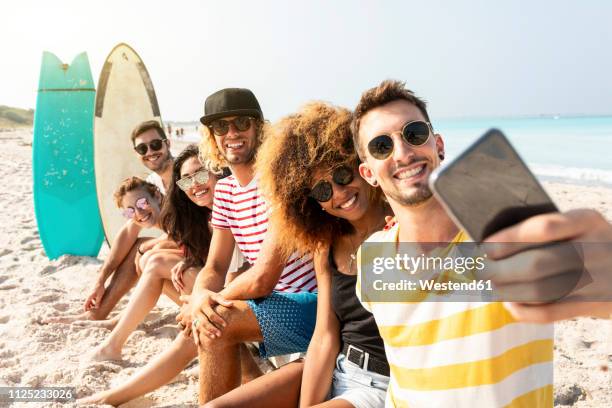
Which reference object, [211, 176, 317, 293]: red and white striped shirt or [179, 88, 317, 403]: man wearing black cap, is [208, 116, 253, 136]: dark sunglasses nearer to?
[179, 88, 317, 403]: man wearing black cap

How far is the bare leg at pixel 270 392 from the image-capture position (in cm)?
193

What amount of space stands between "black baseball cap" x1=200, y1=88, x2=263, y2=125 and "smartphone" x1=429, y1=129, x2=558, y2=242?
6.86ft

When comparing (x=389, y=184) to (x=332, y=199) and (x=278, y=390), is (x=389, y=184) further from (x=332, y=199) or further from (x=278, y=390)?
(x=278, y=390)

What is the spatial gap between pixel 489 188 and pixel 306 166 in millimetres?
1196

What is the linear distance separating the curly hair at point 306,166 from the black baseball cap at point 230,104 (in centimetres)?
76

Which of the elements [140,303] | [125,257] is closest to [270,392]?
[140,303]

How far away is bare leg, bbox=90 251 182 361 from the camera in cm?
300

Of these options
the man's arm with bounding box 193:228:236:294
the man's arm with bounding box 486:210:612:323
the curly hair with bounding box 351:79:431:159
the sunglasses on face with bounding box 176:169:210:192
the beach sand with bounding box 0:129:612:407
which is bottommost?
the beach sand with bounding box 0:129:612:407

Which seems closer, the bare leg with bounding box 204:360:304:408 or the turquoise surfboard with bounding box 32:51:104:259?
the bare leg with bounding box 204:360:304:408

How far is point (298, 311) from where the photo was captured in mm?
2258

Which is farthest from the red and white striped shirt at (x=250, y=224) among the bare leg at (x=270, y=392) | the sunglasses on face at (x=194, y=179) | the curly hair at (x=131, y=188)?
the curly hair at (x=131, y=188)

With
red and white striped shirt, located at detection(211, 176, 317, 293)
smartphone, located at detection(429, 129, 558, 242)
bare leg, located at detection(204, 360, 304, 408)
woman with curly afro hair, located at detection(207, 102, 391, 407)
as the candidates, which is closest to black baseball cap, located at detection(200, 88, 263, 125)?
red and white striped shirt, located at detection(211, 176, 317, 293)

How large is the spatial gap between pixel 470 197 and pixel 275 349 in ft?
5.10

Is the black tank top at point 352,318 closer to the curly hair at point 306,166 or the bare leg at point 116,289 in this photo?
the curly hair at point 306,166
